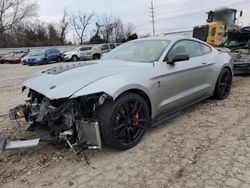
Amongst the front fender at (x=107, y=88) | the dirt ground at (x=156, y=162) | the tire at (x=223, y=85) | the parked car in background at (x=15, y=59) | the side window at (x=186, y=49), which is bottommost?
the parked car in background at (x=15, y=59)

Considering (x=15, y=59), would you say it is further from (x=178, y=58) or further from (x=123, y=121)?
(x=123, y=121)

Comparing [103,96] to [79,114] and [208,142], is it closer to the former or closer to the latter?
[79,114]

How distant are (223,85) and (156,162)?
3291 mm

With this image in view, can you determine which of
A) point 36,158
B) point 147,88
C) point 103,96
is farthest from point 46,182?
point 147,88

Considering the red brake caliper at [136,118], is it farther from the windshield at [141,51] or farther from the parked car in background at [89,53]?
the parked car in background at [89,53]

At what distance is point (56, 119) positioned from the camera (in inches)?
141

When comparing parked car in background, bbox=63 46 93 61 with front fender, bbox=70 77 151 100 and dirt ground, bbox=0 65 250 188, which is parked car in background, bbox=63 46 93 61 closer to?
dirt ground, bbox=0 65 250 188

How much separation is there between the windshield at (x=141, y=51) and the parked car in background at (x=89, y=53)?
19.7 metres

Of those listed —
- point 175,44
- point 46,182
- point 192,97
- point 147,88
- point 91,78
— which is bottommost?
point 46,182

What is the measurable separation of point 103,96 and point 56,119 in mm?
722

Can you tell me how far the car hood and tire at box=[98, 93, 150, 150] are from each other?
1.29 ft

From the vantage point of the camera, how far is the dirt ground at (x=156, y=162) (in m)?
3.08

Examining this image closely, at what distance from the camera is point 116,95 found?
3.48m

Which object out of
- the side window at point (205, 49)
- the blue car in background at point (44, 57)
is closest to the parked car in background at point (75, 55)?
the blue car in background at point (44, 57)
